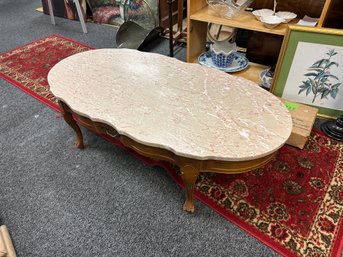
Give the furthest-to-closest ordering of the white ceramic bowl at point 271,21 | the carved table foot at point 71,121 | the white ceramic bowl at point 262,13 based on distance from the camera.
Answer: the white ceramic bowl at point 262,13, the white ceramic bowl at point 271,21, the carved table foot at point 71,121

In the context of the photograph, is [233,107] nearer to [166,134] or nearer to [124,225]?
[166,134]

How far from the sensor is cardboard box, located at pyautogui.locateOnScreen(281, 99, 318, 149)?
1.34 m

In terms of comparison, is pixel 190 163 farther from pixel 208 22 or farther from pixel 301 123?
pixel 208 22

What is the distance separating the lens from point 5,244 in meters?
1.02

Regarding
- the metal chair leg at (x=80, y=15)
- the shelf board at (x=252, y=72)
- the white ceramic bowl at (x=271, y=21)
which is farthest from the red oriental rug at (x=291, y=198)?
the metal chair leg at (x=80, y=15)

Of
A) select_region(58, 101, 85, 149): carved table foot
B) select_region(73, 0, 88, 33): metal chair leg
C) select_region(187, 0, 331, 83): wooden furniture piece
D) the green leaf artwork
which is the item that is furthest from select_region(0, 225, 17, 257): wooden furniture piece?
select_region(73, 0, 88, 33): metal chair leg

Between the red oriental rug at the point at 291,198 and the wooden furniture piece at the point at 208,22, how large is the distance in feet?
2.13

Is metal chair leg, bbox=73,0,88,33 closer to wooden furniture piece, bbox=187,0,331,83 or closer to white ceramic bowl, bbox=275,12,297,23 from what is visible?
wooden furniture piece, bbox=187,0,331,83

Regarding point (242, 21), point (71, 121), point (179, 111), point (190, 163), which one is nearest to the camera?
point (190, 163)

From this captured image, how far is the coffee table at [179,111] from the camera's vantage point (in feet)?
3.00

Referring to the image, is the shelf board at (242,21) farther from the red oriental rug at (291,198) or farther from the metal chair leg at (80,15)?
the metal chair leg at (80,15)

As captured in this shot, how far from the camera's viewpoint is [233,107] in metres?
1.06

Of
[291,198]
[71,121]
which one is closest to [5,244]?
[71,121]

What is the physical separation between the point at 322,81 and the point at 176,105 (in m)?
0.94
